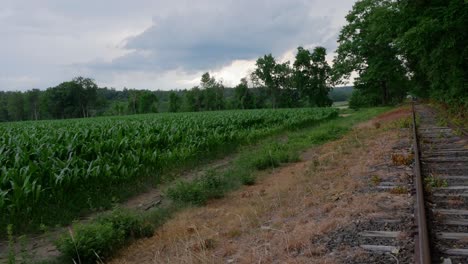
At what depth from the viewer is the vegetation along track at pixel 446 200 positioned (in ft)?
12.5

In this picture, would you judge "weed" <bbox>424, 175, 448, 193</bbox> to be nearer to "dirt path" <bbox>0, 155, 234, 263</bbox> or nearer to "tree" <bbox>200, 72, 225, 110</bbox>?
"dirt path" <bbox>0, 155, 234, 263</bbox>

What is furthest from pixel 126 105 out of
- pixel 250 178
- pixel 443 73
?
pixel 250 178

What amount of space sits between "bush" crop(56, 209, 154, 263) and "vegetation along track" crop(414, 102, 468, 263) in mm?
4052

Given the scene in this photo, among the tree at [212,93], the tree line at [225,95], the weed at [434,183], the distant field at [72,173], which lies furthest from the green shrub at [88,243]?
the tree at [212,93]

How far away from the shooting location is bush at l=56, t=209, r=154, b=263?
16.7 feet

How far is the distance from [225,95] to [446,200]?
111597 mm

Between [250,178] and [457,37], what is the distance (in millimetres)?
11790

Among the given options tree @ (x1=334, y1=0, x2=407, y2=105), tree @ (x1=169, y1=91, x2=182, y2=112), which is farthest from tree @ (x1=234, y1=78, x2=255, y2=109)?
tree @ (x1=334, y1=0, x2=407, y2=105)

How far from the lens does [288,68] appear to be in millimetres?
97812

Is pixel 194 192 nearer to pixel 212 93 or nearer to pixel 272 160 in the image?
pixel 272 160

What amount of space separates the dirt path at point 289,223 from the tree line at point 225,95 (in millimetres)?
82726

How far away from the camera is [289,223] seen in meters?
5.47

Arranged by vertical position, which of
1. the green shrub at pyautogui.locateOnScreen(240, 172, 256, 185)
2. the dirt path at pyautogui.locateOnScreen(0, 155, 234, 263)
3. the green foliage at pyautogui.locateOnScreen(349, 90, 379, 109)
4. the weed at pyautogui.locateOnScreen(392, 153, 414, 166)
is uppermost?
the green foliage at pyautogui.locateOnScreen(349, 90, 379, 109)

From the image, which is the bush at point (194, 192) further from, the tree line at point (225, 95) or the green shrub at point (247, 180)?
the tree line at point (225, 95)
